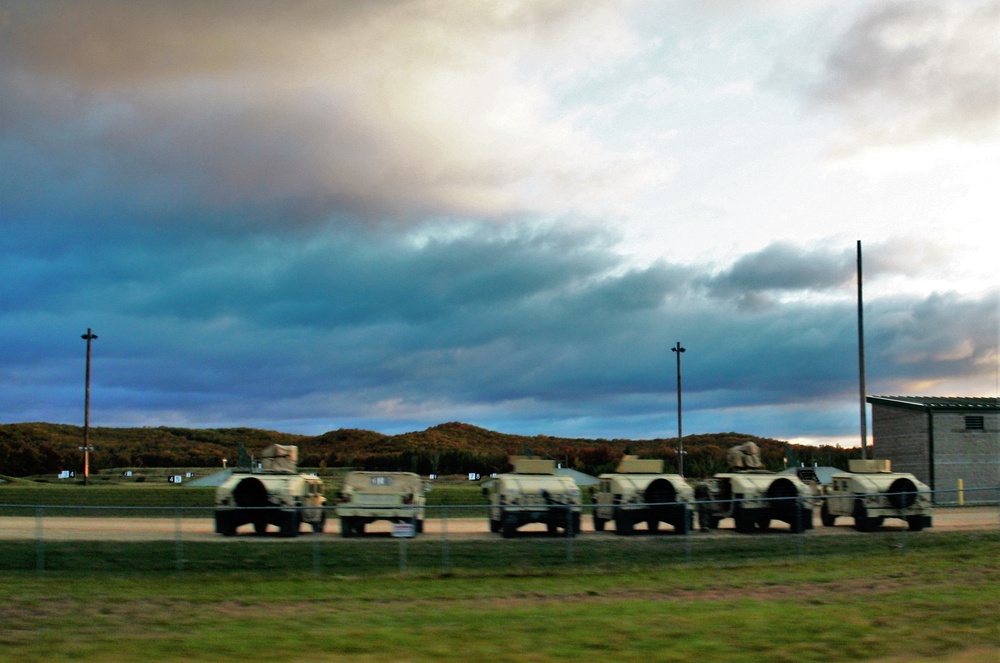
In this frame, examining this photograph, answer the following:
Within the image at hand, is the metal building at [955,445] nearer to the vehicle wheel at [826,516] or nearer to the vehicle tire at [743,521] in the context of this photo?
the vehicle wheel at [826,516]

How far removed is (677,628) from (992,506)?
27898mm

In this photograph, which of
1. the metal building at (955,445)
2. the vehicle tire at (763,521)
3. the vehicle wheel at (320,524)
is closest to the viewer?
the vehicle wheel at (320,524)

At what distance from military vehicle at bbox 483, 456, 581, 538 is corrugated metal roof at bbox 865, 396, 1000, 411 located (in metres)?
25.1

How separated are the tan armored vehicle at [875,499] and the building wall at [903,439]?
1452 centimetres

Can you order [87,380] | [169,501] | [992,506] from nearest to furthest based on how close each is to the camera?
[992,506]
[169,501]
[87,380]

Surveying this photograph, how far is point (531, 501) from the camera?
25.3 meters

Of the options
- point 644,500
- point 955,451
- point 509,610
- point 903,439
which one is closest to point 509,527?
point 644,500

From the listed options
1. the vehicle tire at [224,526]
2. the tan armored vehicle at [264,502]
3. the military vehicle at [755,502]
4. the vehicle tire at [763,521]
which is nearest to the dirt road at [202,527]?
the vehicle tire at [224,526]

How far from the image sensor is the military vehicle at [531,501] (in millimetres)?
24766

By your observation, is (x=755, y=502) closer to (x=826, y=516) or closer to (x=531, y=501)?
(x=826, y=516)

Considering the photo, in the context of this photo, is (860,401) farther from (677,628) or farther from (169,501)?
(677,628)

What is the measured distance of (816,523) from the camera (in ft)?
107

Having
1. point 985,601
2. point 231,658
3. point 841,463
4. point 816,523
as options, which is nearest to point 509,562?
point 985,601

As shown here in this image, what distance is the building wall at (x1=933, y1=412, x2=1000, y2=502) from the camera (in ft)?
144
